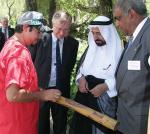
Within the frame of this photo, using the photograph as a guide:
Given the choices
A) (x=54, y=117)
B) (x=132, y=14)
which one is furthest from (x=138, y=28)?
(x=54, y=117)

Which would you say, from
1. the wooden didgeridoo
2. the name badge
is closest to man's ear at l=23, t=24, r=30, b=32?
the wooden didgeridoo

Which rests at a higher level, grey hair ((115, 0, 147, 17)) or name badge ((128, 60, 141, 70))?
grey hair ((115, 0, 147, 17))

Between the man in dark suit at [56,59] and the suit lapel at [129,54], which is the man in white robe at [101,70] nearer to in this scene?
the man in dark suit at [56,59]

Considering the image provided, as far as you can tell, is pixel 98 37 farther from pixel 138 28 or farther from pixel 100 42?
pixel 138 28

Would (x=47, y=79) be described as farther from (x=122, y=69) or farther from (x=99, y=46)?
(x=122, y=69)

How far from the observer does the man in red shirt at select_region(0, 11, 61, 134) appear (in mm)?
3227

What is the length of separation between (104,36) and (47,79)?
100 cm

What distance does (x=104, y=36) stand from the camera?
4344mm

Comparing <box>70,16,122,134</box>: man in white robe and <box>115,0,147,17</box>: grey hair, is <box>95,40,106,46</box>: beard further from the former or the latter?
<box>115,0,147,17</box>: grey hair

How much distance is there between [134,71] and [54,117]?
2299mm

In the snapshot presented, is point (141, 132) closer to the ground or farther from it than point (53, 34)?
closer to the ground

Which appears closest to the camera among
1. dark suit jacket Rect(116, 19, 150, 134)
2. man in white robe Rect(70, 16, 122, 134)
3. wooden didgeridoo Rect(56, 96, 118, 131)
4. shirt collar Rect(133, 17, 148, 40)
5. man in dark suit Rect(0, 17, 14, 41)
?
dark suit jacket Rect(116, 19, 150, 134)

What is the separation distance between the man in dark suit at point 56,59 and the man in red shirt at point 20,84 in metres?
1.29

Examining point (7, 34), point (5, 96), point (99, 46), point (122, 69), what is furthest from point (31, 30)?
point (7, 34)
